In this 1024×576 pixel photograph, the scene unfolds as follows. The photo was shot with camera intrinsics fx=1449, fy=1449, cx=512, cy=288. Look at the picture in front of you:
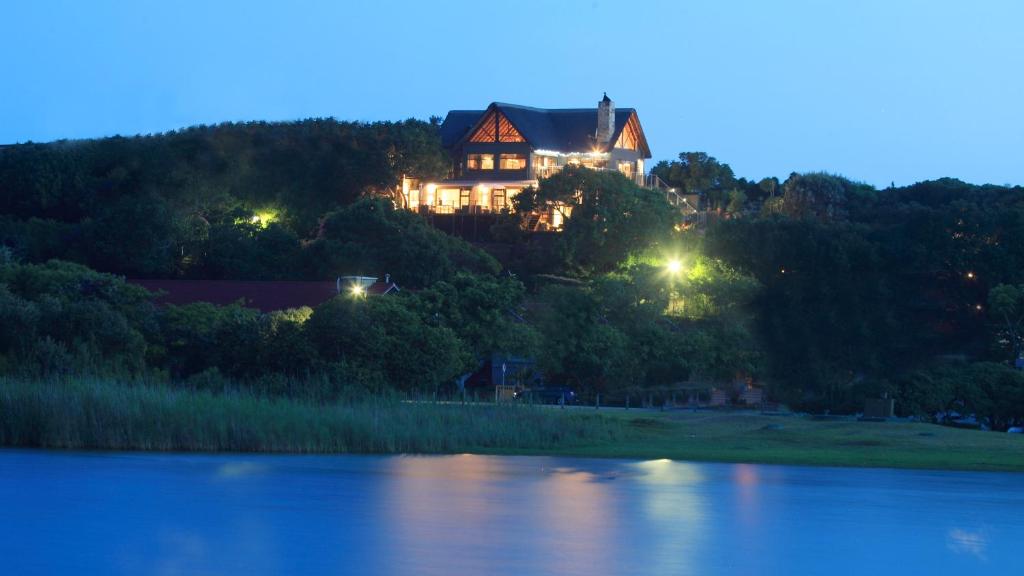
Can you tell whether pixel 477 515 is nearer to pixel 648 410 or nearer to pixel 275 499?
pixel 275 499

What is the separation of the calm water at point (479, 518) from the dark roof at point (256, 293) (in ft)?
80.6

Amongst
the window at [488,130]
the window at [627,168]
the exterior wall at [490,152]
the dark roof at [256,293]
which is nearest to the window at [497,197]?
the exterior wall at [490,152]

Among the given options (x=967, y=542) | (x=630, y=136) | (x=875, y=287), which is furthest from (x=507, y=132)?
(x=967, y=542)

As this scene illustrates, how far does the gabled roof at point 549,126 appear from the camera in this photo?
79.5 metres

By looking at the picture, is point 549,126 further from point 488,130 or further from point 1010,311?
point 1010,311

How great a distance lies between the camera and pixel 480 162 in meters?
79.8

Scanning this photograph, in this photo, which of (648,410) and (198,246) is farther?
(198,246)

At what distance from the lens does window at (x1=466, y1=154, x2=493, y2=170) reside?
260ft

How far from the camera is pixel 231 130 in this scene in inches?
3248

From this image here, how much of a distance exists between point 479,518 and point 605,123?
62812mm

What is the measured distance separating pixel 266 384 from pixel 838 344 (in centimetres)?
3263

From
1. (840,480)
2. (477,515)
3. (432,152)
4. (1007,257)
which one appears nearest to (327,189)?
(432,152)

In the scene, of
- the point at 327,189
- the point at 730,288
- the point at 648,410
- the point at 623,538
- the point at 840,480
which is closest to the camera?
the point at 623,538

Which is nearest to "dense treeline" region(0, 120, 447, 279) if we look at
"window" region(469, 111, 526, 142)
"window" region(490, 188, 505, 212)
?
"window" region(469, 111, 526, 142)
